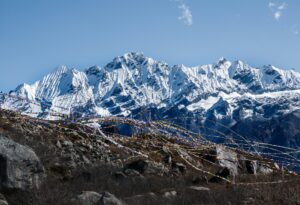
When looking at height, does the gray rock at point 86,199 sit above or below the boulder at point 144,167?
below

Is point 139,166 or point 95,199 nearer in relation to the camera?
point 95,199

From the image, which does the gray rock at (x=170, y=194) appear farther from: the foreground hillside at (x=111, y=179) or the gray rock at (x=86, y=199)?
the gray rock at (x=86, y=199)

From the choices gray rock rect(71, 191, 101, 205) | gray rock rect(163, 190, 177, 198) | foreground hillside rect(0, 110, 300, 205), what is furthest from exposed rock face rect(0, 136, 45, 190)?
gray rock rect(163, 190, 177, 198)

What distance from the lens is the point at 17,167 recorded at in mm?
10836

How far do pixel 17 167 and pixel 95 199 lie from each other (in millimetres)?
1938

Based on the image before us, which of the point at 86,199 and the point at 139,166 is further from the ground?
the point at 139,166

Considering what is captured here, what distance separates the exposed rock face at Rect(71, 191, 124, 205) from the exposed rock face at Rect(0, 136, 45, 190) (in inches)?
48.0

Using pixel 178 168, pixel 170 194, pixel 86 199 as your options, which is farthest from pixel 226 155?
pixel 178 168

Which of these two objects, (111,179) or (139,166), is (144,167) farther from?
(111,179)

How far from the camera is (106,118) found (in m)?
3.71

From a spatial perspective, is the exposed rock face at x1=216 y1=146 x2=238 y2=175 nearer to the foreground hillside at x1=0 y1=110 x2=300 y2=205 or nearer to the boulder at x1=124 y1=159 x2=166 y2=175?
the foreground hillside at x1=0 y1=110 x2=300 y2=205

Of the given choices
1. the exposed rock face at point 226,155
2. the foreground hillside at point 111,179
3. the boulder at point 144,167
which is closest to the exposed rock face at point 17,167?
the foreground hillside at point 111,179

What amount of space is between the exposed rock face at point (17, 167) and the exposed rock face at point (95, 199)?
1.22m

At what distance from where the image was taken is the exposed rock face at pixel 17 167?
412 inches
